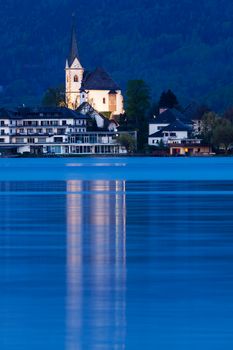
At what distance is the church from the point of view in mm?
159387

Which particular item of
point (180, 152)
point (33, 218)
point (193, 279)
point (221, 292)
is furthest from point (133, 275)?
point (180, 152)

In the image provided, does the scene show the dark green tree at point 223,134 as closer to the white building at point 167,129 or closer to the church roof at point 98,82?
the white building at point 167,129

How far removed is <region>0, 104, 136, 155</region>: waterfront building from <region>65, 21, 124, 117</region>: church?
1292 cm

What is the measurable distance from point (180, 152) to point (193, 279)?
12294cm

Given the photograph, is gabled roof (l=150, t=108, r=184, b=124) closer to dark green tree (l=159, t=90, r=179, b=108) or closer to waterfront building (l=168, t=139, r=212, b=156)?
waterfront building (l=168, t=139, r=212, b=156)

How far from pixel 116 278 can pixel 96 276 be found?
1.24 feet

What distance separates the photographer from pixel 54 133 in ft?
459

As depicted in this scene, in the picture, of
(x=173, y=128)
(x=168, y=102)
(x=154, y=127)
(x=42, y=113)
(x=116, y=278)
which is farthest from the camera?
(x=168, y=102)

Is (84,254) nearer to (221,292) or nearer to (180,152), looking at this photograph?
(221,292)

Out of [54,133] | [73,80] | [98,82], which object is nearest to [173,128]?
[54,133]

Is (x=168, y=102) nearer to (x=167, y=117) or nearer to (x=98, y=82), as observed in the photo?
(x=98, y=82)

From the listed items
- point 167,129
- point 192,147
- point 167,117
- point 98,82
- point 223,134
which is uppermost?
point 98,82

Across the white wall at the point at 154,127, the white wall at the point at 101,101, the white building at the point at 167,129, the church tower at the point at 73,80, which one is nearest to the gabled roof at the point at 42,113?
the white wall at the point at 154,127

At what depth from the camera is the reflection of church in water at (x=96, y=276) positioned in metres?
14.6
